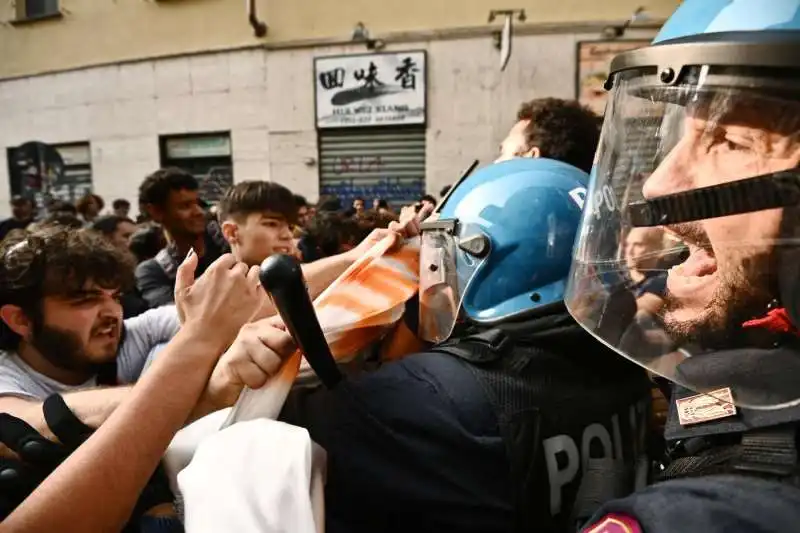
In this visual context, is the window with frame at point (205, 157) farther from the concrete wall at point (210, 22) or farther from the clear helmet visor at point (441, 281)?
the clear helmet visor at point (441, 281)

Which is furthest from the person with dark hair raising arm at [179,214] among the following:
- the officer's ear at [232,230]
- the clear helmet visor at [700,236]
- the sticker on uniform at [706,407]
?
the sticker on uniform at [706,407]

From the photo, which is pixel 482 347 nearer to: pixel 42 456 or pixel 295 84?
pixel 42 456

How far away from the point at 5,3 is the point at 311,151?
24.8ft

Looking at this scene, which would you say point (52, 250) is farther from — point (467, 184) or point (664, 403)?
point (664, 403)

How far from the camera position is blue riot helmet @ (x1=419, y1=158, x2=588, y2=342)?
54.1 inches

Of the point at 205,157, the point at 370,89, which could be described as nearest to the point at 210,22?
the point at 205,157

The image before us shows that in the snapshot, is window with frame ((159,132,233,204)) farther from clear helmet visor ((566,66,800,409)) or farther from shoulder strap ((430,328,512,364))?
clear helmet visor ((566,66,800,409))

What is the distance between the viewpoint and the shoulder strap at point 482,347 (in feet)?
3.64

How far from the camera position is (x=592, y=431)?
116 centimetres

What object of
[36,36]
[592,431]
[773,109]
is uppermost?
[36,36]

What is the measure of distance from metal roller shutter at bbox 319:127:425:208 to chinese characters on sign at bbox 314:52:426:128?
0.24m

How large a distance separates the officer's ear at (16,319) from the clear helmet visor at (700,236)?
4.88 ft

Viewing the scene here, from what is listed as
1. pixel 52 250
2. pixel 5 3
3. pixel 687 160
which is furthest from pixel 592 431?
pixel 5 3

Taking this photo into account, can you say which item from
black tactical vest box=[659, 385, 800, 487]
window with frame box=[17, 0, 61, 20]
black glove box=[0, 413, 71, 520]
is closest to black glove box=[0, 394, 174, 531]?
black glove box=[0, 413, 71, 520]
